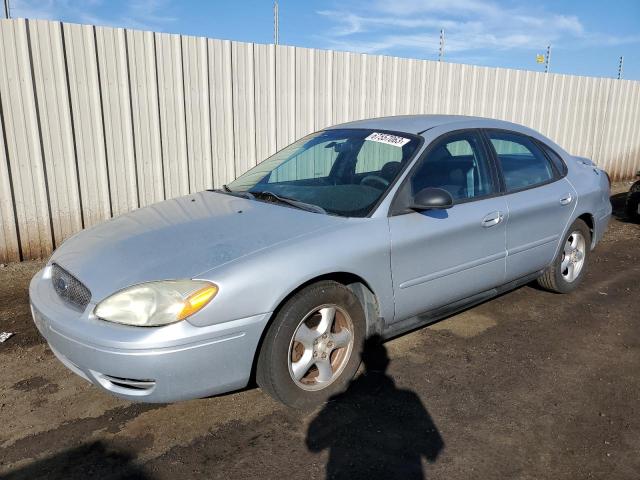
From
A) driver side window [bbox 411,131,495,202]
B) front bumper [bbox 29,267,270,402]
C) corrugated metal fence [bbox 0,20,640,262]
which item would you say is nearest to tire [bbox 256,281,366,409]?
front bumper [bbox 29,267,270,402]

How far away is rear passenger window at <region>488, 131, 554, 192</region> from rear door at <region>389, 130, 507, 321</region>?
187 mm

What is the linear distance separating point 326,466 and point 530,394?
1.37 metres

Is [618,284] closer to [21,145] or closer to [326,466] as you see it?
[326,466]

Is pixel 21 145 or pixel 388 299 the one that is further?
pixel 21 145

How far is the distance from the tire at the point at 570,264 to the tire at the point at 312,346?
91.4 inches

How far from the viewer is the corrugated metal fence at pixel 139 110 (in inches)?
211

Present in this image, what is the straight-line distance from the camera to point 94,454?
2.52m

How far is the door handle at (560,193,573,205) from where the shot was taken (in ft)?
14.1

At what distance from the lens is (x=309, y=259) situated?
8.87 feet

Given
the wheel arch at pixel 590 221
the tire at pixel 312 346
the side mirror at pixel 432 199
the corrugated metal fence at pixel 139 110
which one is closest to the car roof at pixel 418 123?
the side mirror at pixel 432 199

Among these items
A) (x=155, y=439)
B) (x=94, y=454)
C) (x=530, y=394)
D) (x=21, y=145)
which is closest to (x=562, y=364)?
(x=530, y=394)

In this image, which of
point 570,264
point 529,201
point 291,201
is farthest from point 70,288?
point 570,264

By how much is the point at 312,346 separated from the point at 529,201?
7.14 feet

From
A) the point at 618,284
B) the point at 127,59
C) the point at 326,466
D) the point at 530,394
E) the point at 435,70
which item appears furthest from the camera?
the point at 435,70
